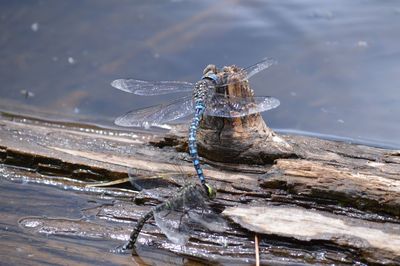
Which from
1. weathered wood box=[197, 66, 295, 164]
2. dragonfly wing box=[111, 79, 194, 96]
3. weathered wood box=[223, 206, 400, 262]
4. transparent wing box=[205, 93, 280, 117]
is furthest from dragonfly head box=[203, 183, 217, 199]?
dragonfly wing box=[111, 79, 194, 96]

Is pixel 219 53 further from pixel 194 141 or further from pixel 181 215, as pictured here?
pixel 181 215

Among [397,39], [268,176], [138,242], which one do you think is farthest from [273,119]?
[138,242]

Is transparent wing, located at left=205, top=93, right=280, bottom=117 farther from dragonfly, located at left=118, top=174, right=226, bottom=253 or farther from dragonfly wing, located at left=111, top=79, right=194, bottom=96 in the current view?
dragonfly wing, located at left=111, top=79, right=194, bottom=96

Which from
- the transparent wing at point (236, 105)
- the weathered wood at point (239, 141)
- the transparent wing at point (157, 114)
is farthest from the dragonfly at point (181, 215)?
the transparent wing at point (157, 114)

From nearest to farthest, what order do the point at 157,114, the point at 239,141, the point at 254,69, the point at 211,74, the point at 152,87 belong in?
the point at 239,141 → the point at 211,74 → the point at 254,69 → the point at 157,114 → the point at 152,87

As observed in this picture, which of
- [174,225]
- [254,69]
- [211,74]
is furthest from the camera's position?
[254,69]

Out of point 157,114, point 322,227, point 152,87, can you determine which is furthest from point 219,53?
point 322,227
